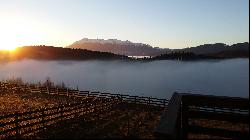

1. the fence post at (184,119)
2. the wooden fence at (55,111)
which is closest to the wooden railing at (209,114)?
the fence post at (184,119)

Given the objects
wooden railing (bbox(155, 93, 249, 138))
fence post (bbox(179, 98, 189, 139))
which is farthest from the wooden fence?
wooden railing (bbox(155, 93, 249, 138))

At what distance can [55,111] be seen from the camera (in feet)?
111

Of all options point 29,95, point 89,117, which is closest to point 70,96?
point 29,95

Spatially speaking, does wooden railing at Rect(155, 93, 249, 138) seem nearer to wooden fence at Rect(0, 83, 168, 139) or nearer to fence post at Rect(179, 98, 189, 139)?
fence post at Rect(179, 98, 189, 139)

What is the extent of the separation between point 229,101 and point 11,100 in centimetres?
3807

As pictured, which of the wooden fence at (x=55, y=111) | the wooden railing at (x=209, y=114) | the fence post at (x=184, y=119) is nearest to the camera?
the wooden railing at (x=209, y=114)

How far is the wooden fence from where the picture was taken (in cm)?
2030

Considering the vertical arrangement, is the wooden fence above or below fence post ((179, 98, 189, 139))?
below

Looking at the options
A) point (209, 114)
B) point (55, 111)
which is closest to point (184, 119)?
point (209, 114)

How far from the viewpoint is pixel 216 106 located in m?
6.42

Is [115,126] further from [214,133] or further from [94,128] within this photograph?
[214,133]

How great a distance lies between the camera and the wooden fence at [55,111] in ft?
66.6

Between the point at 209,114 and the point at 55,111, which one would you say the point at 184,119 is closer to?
the point at 209,114

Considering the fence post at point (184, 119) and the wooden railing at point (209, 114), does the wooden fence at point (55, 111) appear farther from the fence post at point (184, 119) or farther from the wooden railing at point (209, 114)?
the wooden railing at point (209, 114)
